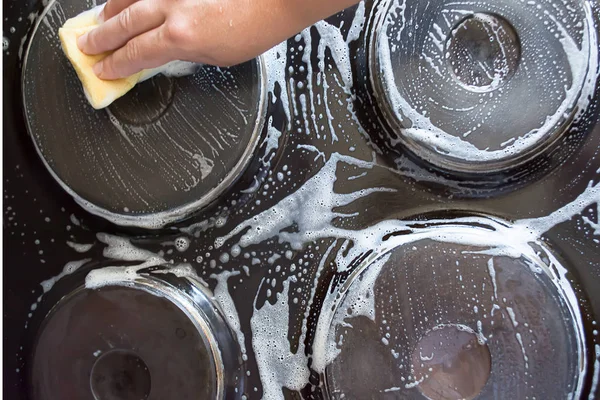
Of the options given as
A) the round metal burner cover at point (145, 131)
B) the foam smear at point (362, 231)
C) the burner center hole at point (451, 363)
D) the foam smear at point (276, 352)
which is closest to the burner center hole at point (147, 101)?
the round metal burner cover at point (145, 131)

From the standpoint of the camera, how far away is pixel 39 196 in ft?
3.16

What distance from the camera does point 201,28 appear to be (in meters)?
0.72

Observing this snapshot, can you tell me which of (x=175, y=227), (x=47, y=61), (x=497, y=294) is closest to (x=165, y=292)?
(x=175, y=227)

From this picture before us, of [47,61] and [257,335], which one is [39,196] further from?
[257,335]

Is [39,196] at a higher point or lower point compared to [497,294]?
higher

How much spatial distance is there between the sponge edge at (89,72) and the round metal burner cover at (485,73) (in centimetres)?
41

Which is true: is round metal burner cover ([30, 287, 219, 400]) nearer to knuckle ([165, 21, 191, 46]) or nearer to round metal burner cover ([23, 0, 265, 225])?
round metal burner cover ([23, 0, 265, 225])

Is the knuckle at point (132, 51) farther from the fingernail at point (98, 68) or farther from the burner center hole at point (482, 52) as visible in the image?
the burner center hole at point (482, 52)

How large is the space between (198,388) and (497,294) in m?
0.51

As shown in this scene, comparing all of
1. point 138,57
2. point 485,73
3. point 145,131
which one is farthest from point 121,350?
point 485,73

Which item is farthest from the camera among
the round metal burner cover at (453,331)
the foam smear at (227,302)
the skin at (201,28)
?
the foam smear at (227,302)

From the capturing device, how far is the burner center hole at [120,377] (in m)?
0.87

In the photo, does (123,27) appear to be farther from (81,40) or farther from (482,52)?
(482,52)

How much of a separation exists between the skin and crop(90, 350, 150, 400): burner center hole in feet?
1.56
